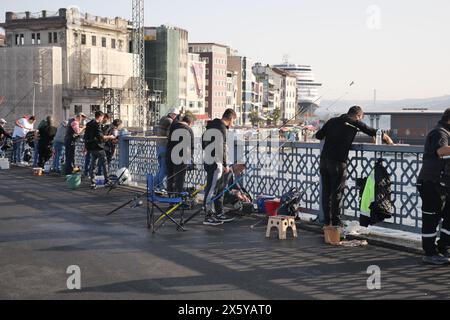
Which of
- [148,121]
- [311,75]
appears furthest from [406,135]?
[311,75]

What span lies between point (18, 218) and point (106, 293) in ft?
16.0

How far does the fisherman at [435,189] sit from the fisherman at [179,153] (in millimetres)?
4712

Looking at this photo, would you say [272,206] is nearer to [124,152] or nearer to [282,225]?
[282,225]

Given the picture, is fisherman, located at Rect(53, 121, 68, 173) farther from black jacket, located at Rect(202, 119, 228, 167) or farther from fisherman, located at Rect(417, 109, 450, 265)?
fisherman, located at Rect(417, 109, 450, 265)

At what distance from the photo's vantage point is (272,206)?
986cm

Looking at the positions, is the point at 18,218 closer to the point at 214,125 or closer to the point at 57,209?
the point at 57,209

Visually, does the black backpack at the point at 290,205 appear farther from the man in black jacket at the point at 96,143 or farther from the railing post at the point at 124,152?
the railing post at the point at 124,152

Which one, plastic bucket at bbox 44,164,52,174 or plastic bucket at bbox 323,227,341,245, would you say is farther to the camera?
plastic bucket at bbox 44,164,52,174

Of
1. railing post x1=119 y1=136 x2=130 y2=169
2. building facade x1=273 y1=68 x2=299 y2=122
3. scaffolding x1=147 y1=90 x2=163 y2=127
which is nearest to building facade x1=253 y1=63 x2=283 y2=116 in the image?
building facade x1=273 y1=68 x2=299 y2=122

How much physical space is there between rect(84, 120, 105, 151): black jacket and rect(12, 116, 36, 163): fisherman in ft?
23.8

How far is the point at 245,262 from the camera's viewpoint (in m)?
7.13

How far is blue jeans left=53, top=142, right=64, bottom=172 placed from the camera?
16984 mm

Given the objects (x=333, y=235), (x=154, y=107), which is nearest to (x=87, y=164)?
(x=333, y=235)

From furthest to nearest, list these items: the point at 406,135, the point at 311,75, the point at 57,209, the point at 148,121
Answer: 1. the point at 311,75
2. the point at 148,121
3. the point at 406,135
4. the point at 57,209
